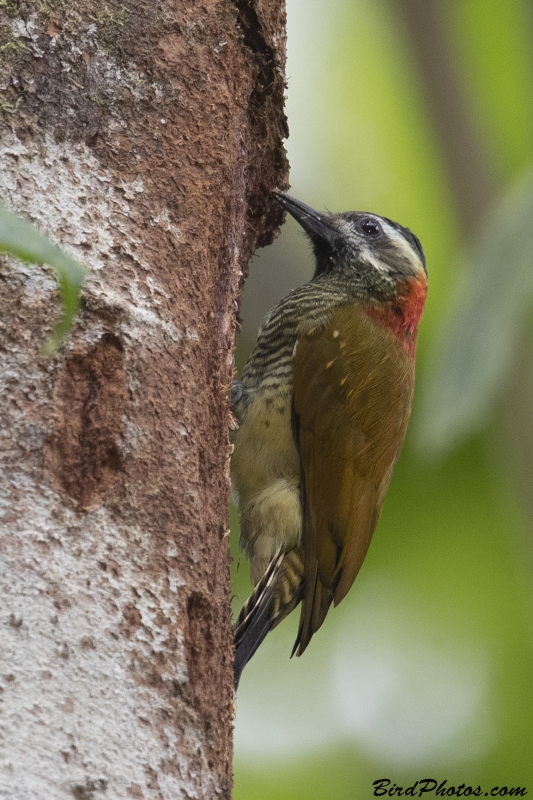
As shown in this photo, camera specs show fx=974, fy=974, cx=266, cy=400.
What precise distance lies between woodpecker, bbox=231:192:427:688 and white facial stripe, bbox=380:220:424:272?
1.13 ft

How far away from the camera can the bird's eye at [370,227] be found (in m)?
4.10

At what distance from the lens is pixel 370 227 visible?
13.5ft

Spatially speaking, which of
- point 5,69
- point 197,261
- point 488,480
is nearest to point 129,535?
point 197,261

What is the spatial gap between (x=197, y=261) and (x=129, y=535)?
0.78 meters

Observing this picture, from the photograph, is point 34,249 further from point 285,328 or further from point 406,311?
point 406,311

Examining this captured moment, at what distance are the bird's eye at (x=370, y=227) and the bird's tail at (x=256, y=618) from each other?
1.51m

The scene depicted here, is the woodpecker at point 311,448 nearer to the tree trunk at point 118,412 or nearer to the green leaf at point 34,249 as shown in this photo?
the tree trunk at point 118,412

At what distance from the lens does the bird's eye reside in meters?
4.10

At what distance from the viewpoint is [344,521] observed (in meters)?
3.33

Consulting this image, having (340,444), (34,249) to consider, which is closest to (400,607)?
(340,444)

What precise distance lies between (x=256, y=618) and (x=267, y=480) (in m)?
0.52

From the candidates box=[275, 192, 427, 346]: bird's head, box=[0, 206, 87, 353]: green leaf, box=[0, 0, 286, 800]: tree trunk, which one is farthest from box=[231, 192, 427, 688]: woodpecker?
box=[0, 206, 87, 353]: green leaf

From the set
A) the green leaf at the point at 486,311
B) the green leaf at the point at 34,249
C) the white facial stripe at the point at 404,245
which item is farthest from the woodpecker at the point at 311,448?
the green leaf at the point at 34,249

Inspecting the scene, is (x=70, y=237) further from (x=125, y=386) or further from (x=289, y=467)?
(x=289, y=467)
